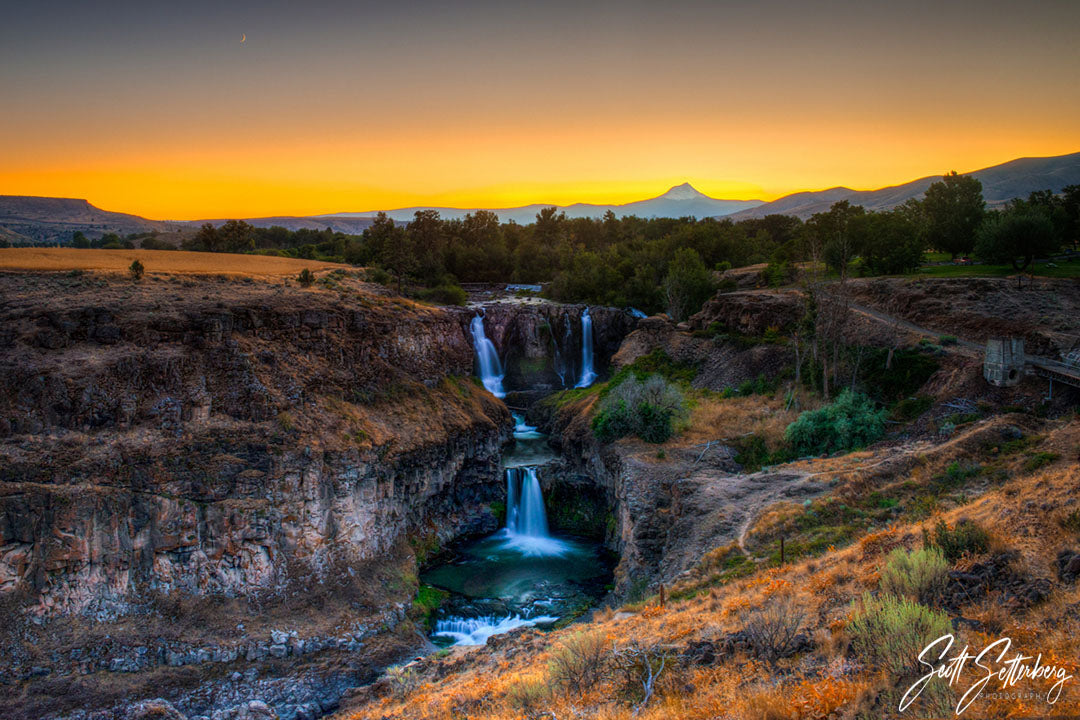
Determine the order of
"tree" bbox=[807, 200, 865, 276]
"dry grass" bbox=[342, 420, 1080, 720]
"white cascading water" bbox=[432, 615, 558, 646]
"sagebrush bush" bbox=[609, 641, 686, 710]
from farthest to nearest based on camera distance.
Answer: "tree" bbox=[807, 200, 865, 276]
"white cascading water" bbox=[432, 615, 558, 646]
"sagebrush bush" bbox=[609, 641, 686, 710]
"dry grass" bbox=[342, 420, 1080, 720]

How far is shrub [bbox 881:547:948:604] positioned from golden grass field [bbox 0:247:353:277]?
124 ft

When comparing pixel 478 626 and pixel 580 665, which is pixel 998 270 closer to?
pixel 478 626

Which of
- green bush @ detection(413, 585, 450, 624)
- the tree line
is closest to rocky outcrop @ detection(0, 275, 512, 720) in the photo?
green bush @ detection(413, 585, 450, 624)

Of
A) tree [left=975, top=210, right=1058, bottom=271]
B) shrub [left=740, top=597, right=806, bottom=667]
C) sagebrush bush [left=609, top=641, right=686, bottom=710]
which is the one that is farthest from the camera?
tree [left=975, top=210, right=1058, bottom=271]

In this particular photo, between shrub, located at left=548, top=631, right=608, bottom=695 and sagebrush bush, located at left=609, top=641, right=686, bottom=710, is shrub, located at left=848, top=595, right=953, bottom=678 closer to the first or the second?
sagebrush bush, located at left=609, top=641, right=686, bottom=710

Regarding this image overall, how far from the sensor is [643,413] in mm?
35625

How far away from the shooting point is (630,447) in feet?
113

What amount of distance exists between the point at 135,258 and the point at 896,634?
149 ft

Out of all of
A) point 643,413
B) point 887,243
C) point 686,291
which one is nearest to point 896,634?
point 643,413

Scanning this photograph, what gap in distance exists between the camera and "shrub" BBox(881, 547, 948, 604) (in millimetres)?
11281

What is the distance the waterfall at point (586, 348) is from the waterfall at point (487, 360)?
8.08 meters

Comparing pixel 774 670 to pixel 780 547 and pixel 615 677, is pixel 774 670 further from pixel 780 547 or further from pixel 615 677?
pixel 780 547

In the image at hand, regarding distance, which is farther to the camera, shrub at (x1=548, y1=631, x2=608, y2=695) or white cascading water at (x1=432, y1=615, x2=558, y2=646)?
white cascading water at (x1=432, y1=615, x2=558, y2=646)

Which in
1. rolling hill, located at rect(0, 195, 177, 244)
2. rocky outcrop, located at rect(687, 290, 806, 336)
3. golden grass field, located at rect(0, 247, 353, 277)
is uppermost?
rolling hill, located at rect(0, 195, 177, 244)
